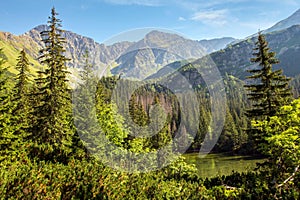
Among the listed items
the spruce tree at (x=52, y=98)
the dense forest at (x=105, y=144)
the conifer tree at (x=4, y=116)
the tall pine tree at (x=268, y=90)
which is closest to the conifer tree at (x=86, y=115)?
the dense forest at (x=105, y=144)

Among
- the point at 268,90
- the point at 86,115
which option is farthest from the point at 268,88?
the point at 86,115

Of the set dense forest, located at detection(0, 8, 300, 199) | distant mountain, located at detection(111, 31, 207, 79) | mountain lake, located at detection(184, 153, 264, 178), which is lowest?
mountain lake, located at detection(184, 153, 264, 178)

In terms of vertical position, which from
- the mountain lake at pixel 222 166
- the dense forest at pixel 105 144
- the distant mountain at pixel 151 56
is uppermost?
the distant mountain at pixel 151 56

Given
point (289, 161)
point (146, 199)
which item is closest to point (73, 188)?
point (146, 199)

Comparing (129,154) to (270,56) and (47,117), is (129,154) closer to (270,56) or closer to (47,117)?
(47,117)

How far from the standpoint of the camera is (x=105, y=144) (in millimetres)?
25781

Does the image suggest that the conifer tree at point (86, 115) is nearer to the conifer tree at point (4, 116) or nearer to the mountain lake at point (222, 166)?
the conifer tree at point (4, 116)

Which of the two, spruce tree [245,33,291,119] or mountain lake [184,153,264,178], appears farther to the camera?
mountain lake [184,153,264,178]

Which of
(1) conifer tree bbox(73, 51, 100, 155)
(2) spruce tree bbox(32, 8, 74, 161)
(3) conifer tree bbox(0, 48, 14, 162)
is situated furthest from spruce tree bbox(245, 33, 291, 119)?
(3) conifer tree bbox(0, 48, 14, 162)

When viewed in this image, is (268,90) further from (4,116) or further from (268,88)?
(4,116)

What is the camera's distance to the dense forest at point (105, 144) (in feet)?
28.2

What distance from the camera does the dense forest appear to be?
28.2 feet

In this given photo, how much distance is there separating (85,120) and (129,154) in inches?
260

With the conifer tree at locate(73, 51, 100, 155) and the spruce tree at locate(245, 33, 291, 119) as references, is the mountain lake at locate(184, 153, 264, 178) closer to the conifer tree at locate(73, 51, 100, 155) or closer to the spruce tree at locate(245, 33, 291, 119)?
the conifer tree at locate(73, 51, 100, 155)
